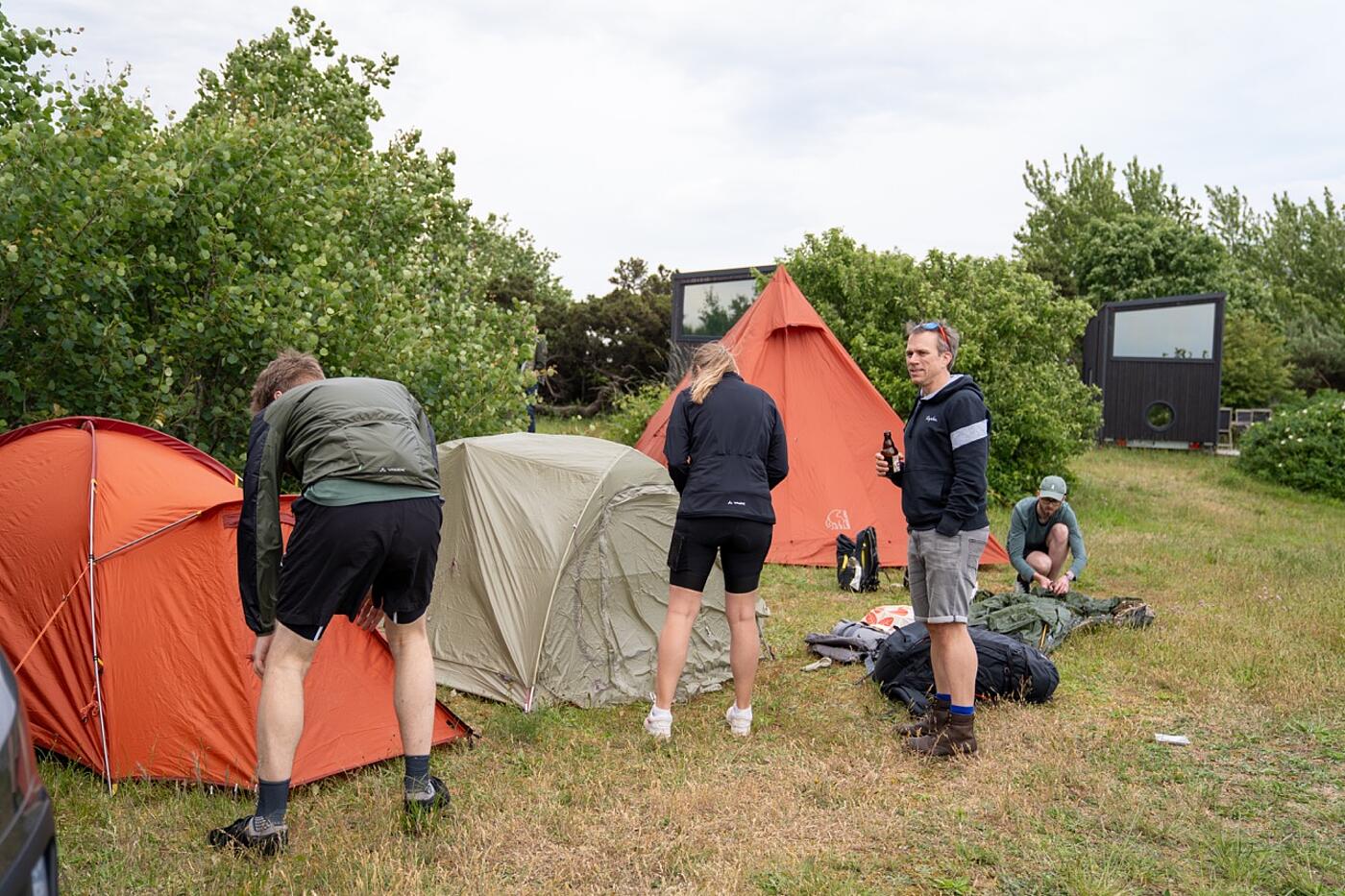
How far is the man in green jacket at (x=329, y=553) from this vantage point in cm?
343

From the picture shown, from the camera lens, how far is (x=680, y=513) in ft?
16.0

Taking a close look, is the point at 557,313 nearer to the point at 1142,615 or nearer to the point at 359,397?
the point at 1142,615

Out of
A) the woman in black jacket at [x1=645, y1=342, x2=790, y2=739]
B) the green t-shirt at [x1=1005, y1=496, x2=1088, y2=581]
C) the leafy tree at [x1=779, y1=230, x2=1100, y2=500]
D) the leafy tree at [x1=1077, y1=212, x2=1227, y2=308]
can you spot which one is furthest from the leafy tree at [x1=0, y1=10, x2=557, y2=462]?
the leafy tree at [x1=1077, y1=212, x2=1227, y2=308]

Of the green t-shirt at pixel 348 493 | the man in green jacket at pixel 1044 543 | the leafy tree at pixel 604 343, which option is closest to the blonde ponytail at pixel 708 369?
the green t-shirt at pixel 348 493

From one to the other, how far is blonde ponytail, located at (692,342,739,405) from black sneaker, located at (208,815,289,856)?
248cm

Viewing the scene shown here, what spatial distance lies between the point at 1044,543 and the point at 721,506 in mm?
3678

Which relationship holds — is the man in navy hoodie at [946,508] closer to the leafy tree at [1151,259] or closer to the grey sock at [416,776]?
the grey sock at [416,776]

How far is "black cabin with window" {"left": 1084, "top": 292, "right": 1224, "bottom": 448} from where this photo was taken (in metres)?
20.9

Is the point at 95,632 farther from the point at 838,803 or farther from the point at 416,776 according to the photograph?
Answer: the point at 838,803

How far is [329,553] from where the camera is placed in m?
3.42

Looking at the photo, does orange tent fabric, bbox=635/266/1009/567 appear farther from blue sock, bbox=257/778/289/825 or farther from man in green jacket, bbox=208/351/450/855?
blue sock, bbox=257/778/289/825

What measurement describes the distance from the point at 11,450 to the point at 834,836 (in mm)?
3883

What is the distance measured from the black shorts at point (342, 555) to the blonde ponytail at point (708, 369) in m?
1.65

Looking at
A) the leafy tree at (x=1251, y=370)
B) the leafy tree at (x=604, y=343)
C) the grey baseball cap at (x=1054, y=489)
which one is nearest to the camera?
the grey baseball cap at (x=1054, y=489)
